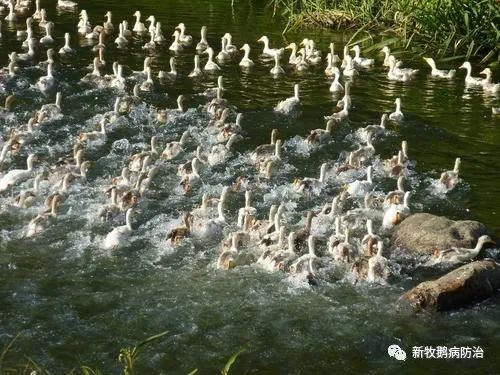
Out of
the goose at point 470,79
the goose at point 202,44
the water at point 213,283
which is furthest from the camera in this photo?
the goose at point 202,44

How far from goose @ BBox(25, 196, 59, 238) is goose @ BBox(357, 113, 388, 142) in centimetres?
689

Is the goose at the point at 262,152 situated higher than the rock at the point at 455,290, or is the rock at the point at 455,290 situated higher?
the rock at the point at 455,290

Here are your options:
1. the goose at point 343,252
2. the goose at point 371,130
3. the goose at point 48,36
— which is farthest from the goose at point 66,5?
the goose at point 343,252

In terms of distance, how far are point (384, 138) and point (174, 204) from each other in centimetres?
540

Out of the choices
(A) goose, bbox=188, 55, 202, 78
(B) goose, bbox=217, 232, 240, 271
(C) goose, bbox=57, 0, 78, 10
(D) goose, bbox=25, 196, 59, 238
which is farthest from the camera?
(C) goose, bbox=57, 0, 78, 10

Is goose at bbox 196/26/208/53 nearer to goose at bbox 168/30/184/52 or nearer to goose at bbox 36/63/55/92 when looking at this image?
goose at bbox 168/30/184/52

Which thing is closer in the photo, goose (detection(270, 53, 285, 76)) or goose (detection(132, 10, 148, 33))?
goose (detection(270, 53, 285, 76))

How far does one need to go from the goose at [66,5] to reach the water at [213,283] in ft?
33.4

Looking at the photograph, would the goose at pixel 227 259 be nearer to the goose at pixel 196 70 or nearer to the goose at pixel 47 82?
A: the goose at pixel 47 82

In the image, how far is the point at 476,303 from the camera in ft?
40.3

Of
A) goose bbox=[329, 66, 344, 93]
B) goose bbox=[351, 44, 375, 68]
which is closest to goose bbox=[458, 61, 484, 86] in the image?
goose bbox=[351, 44, 375, 68]

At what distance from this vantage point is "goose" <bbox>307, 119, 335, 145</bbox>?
18547mm

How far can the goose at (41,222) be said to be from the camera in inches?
562

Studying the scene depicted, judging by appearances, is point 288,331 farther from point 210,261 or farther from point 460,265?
point 460,265
